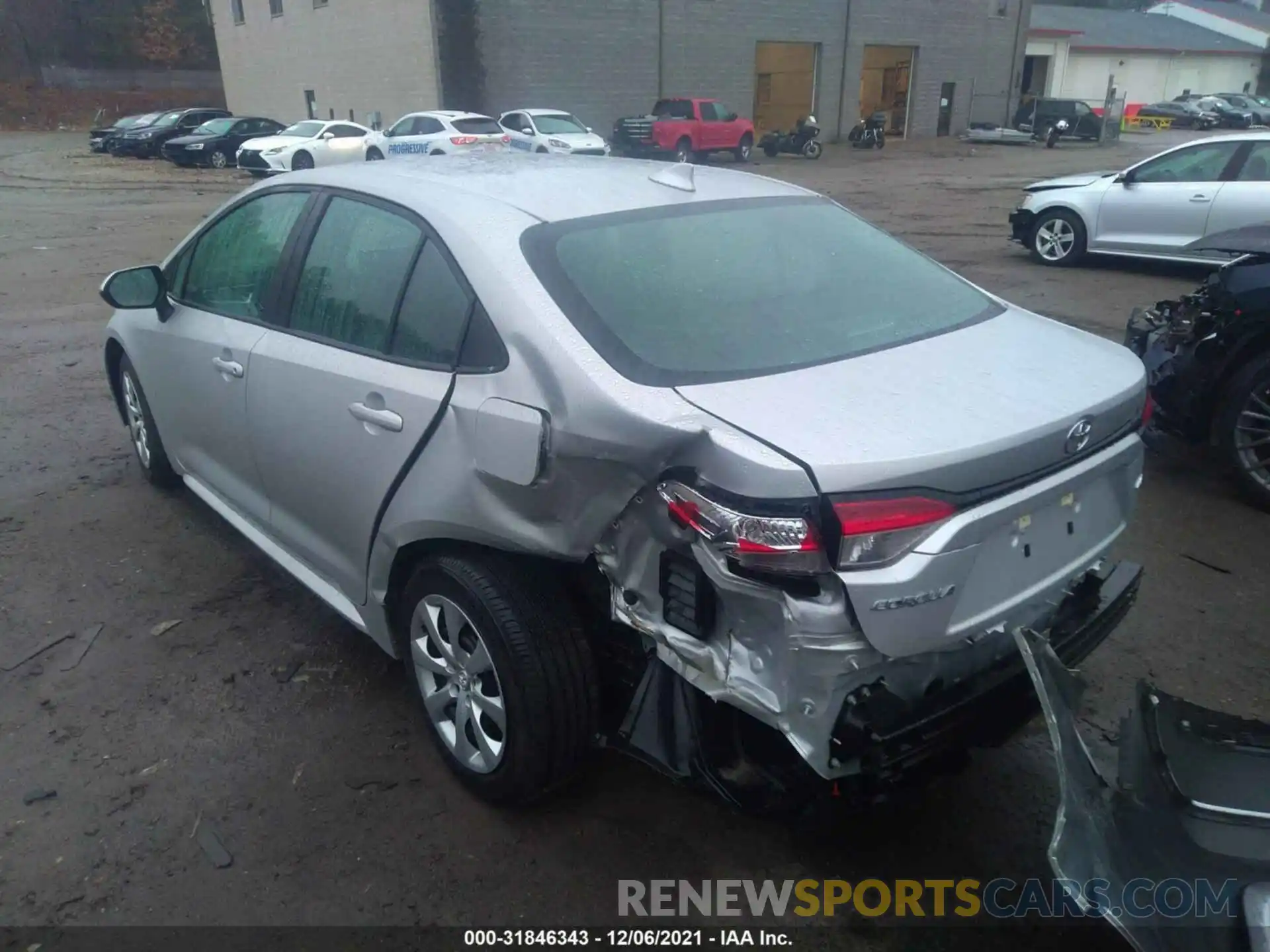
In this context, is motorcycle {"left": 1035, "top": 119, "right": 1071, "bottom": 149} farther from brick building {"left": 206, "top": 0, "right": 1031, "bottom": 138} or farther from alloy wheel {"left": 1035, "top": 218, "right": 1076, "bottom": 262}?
alloy wheel {"left": 1035, "top": 218, "right": 1076, "bottom": 262}

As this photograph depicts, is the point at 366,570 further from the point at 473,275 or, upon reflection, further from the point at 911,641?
the point at 911,641

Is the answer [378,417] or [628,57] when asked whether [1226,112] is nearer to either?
[628,57]

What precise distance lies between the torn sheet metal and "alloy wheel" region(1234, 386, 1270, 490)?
2810 mm

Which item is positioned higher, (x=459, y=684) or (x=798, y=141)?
(x=459, y=684)

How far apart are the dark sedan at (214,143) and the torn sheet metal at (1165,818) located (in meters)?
29.8

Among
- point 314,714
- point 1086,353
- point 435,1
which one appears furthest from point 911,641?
point 435,1

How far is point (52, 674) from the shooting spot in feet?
11.7

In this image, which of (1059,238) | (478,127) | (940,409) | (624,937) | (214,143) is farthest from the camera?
(214,143)

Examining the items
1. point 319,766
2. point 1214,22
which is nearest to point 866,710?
point 319,766

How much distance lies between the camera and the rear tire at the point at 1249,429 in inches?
185

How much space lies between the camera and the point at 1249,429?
476 cm

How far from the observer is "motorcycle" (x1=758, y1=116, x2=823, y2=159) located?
32.5 meters

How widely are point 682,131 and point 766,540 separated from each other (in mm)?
28539

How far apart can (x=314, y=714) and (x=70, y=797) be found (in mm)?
735
